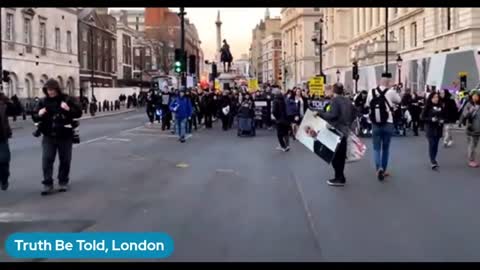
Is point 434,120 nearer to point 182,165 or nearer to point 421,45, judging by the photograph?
point 182,165

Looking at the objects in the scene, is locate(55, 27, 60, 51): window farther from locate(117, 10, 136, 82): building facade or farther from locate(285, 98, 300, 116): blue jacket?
locate(285, 98, 300, 116): blue jacket

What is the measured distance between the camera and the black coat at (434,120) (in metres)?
13.3

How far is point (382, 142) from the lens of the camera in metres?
11.6

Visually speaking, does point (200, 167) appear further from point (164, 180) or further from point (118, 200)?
point (118, 200)

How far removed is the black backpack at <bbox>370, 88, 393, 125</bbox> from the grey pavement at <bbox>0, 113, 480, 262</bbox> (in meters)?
1.03

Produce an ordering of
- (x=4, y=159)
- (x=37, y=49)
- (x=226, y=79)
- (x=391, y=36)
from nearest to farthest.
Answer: (x=4, y=159) → (x=226, y=79) → (x=37, y=49) → (x=391, y=36)

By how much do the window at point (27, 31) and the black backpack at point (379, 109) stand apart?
161 feet

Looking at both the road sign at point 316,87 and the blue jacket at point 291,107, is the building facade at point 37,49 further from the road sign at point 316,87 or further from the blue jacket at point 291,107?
the blue jacket at point 291,107

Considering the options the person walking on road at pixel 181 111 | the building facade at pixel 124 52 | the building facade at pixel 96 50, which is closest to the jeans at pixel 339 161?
the person walking on road at pixel 181 111

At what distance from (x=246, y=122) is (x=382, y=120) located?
42.1ft

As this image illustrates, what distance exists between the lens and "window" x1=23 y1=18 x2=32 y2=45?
55.8 m

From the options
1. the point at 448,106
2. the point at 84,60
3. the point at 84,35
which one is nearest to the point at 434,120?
the point at 448,106
